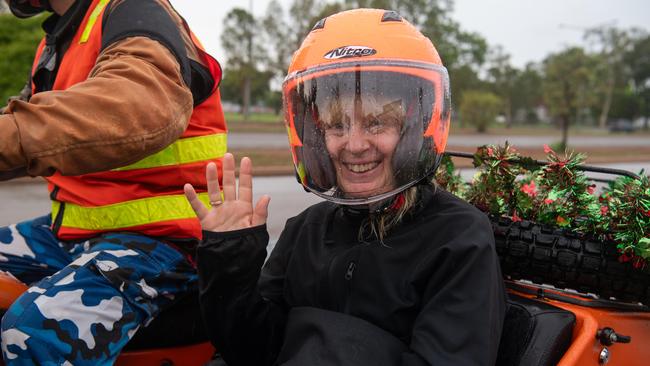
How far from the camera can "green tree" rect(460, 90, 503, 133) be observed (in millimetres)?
39562

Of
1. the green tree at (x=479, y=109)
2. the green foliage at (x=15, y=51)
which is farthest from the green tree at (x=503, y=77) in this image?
the green foliage at (x=15, y=51)

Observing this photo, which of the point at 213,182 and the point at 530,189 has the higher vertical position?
the point at 213,182

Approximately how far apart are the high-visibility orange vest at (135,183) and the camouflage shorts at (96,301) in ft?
0.19

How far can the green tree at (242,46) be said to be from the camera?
45.5 m

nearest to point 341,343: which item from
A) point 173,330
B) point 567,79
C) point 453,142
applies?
point 173,330

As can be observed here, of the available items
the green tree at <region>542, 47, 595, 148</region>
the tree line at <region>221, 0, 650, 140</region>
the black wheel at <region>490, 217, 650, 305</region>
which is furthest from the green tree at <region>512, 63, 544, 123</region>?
the black wheel at <region>490, 217, 650, 305</region>

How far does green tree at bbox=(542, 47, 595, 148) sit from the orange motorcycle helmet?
75.6 ft

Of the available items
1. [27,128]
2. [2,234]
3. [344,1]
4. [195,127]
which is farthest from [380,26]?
[344,1]

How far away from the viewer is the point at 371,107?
70.6 inches

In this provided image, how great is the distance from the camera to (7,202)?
7.78 m

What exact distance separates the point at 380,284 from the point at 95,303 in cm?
79

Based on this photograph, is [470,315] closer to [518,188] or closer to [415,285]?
[415,285]

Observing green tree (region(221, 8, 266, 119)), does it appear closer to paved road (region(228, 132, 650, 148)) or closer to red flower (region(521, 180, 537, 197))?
paved road (region(228, 132, 650, 148))

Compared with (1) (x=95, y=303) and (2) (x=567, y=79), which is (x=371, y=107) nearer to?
(1) (x=95, y=303)
